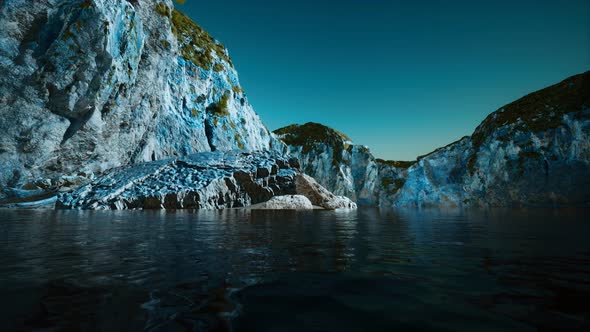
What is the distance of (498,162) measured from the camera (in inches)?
3716

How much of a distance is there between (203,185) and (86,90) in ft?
74.1

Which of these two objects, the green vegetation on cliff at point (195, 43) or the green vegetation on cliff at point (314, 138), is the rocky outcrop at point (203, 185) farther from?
the green vegetation on cliff at point (314, 138)

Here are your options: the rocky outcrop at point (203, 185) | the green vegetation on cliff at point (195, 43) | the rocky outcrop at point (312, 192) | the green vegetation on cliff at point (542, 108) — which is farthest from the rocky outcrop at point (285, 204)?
the green vegetation on cliff at point (542, 108)

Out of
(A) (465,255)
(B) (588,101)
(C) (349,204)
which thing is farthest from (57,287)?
(B) (588,101)

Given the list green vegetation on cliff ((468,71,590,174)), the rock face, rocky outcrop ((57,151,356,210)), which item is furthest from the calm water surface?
green vegetation on cliff ((468,71,590,174))

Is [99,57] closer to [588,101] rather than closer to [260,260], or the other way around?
[260,260]

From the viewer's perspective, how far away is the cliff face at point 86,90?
3969 cm

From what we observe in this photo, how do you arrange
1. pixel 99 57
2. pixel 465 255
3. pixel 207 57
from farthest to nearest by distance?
pixel 207 57 < pixel 99 57 < pixel 465 255

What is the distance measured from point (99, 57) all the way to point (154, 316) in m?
53.0

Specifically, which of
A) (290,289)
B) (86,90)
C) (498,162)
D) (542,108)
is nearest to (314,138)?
(498,162)

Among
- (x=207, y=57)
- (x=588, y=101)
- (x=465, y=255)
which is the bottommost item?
(x=465, y=255)

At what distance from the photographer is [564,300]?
3.93 m

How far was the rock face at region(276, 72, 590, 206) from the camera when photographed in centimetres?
7788

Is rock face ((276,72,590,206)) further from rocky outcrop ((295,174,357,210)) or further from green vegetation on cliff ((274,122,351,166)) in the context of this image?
rocky outcrop ((295,174,357,210))
